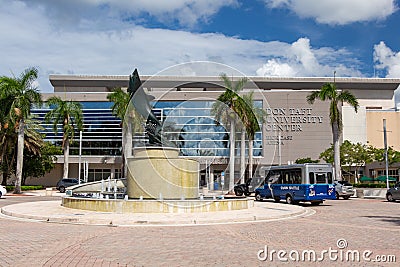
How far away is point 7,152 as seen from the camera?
155ft

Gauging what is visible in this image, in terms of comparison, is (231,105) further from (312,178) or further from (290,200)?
(312,178)

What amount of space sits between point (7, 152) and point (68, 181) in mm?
7215

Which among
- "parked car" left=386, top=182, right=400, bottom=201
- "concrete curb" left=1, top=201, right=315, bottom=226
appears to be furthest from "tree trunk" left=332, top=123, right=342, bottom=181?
"concrete curb" left=1, top=201, right=315, bottom=226

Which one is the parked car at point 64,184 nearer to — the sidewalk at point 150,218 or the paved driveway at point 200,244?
the sidewalk at point 150,218

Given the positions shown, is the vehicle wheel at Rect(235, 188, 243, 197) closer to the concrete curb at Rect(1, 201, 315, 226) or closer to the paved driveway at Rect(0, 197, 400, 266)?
the concrete curb at Rect(1, 201, 315, 226)

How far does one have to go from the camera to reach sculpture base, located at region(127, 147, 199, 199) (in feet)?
65.0

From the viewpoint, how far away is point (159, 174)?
19.8 metres

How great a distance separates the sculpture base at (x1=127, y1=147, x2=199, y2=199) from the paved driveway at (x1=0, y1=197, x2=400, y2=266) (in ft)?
17.7

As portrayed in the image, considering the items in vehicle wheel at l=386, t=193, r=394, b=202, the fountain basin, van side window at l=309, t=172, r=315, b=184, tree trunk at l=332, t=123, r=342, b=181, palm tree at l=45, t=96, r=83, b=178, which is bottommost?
vehicle wheel at l=386, t=193, r=394, b=202

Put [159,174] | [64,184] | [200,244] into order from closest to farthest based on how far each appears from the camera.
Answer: [200,244]
[159,174]
[64,184]

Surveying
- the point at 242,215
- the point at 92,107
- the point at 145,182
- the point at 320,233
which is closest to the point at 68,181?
the point at 92,107

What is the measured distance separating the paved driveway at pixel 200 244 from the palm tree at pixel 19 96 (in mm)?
25264

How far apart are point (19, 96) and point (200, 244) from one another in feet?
107

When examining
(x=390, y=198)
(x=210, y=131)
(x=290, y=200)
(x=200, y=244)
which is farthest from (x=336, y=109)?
(x=210, y=131)
